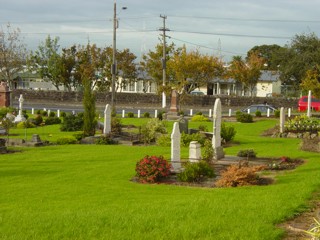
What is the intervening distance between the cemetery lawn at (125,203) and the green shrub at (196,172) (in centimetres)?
83

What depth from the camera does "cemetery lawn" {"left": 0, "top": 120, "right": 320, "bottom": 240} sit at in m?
8.73

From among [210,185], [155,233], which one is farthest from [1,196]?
[155,233]

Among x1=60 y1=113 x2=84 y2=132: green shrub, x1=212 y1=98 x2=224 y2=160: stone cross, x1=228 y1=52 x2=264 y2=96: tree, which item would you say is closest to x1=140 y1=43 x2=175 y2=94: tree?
x1=228 y1=52 x2=264 y2=96: tree

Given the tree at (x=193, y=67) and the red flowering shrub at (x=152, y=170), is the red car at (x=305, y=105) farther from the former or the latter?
the red flowering shrub at (x=152, y=170)

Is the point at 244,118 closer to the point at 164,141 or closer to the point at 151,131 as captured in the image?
the point at 151,131

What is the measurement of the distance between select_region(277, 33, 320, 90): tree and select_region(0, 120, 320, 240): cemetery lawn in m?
46.8

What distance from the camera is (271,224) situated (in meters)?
→ 9.07

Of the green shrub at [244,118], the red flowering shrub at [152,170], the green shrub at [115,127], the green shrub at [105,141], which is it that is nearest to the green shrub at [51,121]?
the green shrub at [115,127]

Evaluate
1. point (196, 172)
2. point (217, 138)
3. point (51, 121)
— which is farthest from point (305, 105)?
point (196, 172)

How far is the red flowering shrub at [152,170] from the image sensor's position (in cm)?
1536

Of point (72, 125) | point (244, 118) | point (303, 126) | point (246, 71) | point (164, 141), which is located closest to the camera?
point (164, 141)

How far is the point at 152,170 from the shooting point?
50.4 feet

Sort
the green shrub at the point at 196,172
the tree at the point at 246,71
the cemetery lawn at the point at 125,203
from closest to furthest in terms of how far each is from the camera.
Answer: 1. the cemetery lawn at the point at 125,203
2. the green shrub at the point at 196,172
3. the tree at the point at 246,71

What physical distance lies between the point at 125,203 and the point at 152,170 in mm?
3574
